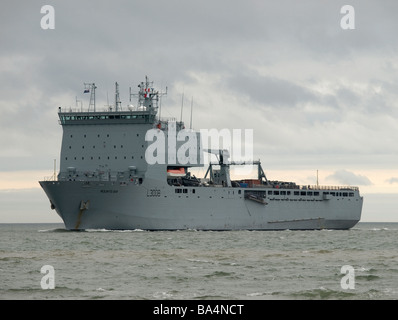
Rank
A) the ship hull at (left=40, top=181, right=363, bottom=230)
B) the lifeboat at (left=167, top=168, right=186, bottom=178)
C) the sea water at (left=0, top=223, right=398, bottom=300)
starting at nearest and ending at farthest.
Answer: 1. the sea water at (left=0, top=223, right=398, bottom=300)
2. the ship hull at (left=40, top=181, right=363, bottom=230)
3. the lifeboat at (left=167, top=168, right=186, bottom=178)

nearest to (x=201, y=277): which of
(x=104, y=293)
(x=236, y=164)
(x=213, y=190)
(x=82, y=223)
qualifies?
(x=104, y=293)

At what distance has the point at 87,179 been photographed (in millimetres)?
62906

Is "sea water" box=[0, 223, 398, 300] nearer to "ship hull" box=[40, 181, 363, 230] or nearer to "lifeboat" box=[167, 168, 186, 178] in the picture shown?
"ship hull" box=[40, 181, 363, 230]

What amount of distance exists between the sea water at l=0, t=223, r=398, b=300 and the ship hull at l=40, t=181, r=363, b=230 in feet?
42.2

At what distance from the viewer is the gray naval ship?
61.3 metres

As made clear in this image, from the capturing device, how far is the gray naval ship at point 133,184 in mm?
61344

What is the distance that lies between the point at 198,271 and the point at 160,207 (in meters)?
32.0

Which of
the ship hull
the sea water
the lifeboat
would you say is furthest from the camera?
the lifeboat

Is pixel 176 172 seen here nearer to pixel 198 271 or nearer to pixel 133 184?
pixel 133 184

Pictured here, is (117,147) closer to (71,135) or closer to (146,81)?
(71,135)

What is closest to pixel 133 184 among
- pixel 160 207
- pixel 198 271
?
pixel 160 207

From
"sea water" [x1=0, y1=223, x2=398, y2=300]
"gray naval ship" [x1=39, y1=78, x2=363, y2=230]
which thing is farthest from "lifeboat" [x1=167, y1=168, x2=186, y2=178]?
"sea water" [x1=0, y1=223, x2=398, y2=300]

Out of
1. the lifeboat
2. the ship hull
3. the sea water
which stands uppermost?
the lifeboat

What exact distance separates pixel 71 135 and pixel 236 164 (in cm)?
1954
